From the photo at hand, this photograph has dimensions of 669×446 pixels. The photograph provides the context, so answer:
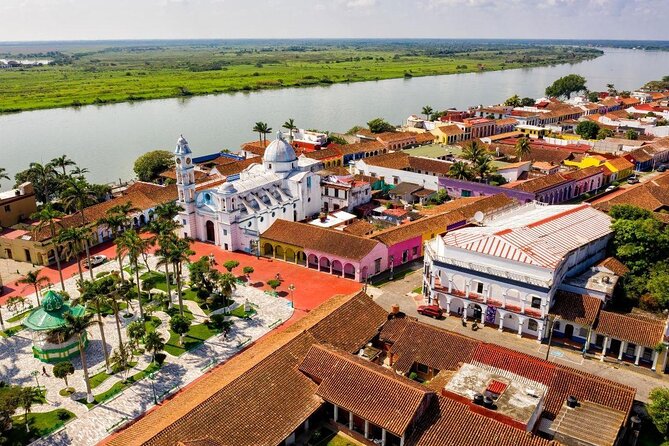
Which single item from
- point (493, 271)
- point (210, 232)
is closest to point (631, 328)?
point (493, 271)

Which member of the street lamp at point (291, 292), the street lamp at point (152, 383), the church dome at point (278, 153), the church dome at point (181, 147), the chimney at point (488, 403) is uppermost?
the church dome at point (181, 147)

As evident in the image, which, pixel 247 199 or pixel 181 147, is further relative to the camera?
pixel 247 199

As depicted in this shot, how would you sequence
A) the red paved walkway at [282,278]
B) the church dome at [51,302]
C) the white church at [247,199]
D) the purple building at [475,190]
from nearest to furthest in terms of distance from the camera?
the church dome at [51,302]
the red paved walkway at [282,278]
the white church at [247,199]
the purple building at [475,190]

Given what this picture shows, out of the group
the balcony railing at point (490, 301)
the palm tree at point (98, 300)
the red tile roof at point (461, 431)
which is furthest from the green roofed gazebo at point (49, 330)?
the balcony railing at point (490, 301)

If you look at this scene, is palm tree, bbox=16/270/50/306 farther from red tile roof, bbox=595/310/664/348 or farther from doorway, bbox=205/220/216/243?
red tile roof, bbox=595/310/664/348

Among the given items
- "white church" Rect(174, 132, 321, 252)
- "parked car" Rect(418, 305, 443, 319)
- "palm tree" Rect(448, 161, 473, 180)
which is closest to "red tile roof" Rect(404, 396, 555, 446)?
"parked car" Rect(418, 305, 443, 319)

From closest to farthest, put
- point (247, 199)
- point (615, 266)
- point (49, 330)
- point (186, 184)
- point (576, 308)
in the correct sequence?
point (49, 330), point (576, 308), point (615, 266), point (186, 184), point (247, 199)

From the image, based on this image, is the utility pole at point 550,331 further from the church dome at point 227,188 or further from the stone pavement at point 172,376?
the church dome at point 227,188

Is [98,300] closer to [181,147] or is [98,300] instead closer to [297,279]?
[297,279]
